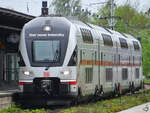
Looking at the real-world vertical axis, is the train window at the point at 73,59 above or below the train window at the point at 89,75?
above

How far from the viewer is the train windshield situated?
1939cm

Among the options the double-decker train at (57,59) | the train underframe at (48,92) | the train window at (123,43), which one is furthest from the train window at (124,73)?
the train underframe at (48,92)

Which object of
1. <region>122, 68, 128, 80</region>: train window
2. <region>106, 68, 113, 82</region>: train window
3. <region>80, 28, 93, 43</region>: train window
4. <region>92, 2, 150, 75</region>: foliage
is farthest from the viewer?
<region>92, 2, 150, 75</region>: foliage

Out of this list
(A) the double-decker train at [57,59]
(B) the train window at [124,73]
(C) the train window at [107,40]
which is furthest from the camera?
(B) the train window at [124,73]

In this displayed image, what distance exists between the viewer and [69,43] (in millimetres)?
19547

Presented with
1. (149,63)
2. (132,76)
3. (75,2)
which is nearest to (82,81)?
(132,76)

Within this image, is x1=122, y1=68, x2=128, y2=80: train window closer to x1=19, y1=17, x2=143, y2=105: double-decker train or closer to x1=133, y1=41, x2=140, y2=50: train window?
x1=133, y1=41, x2=140, y2=50: train window

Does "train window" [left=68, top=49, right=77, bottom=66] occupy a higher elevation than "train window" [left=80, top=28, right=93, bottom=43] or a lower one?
lower

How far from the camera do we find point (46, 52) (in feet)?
63.8

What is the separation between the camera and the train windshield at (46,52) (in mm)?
19391

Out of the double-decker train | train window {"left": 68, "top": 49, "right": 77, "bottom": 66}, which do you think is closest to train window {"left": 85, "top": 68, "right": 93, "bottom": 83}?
the double-decker train

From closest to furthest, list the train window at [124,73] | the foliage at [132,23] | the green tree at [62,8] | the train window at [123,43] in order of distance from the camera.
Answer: the train window at [123,43], the train window at [124,73], the foliage at [132,23], the green tree at [62,8]

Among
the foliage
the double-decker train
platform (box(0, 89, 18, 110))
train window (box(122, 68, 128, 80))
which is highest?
the foliage

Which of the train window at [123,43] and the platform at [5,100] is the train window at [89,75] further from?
the train window at [123,43]
